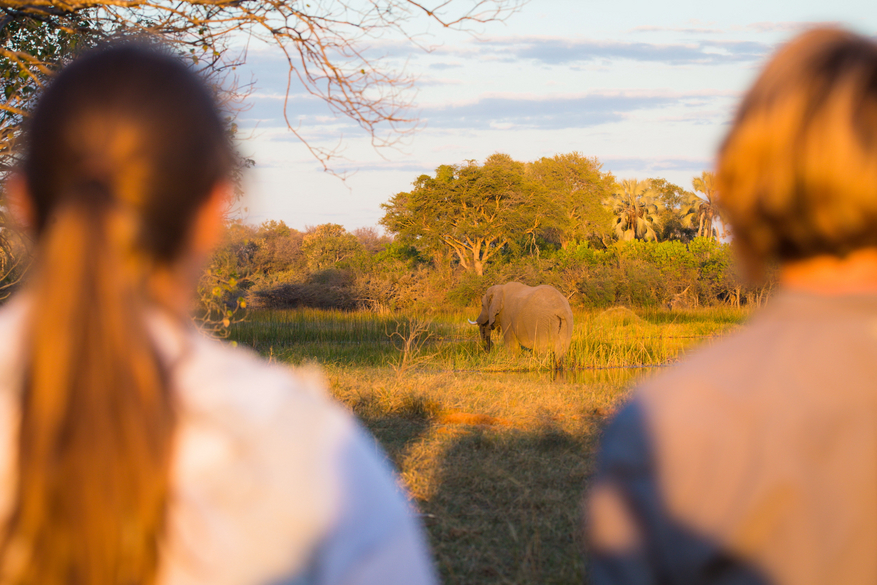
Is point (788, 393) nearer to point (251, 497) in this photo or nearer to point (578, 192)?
point (251, 497)

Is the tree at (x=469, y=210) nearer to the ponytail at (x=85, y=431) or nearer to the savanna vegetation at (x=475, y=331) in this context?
the savanna vegetation at (x=475, y=331)

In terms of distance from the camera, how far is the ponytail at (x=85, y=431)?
78 cm

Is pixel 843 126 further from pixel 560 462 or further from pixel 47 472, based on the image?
pixel 560 462

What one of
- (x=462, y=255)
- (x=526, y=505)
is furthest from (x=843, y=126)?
(x=462, y=255)

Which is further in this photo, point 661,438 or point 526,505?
point 526,505

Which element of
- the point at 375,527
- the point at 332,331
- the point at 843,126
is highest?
the point at 843,126

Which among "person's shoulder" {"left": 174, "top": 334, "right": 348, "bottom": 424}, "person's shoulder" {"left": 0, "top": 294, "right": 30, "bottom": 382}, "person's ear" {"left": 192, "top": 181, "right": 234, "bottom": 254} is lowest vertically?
"person's shoulder" {"left": 174, "top": 334, "right": 348, "bottom": 424}

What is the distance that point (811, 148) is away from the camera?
970 millimetres

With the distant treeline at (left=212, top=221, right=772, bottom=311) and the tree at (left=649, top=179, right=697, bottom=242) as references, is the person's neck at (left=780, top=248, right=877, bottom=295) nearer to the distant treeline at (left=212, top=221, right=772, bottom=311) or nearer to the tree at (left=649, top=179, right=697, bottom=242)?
the distant treeline at (left=212, top=221, right=772, bottom=311)

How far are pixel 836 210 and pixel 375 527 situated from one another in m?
0.74

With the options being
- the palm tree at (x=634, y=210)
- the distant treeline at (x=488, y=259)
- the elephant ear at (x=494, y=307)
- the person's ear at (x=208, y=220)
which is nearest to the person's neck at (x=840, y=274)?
the person's ear at (x=208, y=220)

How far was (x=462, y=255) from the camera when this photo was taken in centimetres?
2781

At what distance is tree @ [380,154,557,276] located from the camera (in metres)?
26.9

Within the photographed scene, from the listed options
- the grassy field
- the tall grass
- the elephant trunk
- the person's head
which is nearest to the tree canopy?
the tall grass
